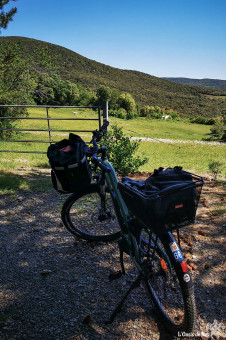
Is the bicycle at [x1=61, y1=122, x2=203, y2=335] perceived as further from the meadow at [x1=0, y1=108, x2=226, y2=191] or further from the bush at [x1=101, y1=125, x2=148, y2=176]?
the bush at [x1=101, y1=125, x2=148, y2=176]

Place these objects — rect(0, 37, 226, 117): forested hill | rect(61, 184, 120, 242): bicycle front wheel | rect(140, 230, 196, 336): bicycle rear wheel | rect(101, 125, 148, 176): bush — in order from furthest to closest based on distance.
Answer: rect(0, 37, 226, 117): forested hill → rect(101, 125, 148, 176): bush → rect(61, 184, 120, 242): bicycle front wheel → rect(140, 230, 196, 336): bicycle rear wheel

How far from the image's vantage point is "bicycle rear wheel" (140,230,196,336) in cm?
160

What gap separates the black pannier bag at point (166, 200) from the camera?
1.50 metres

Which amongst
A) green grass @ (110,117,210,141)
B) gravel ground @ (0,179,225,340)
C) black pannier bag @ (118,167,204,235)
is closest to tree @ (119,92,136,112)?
green grass @ (110,117,210,141)

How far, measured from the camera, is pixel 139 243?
2123mm

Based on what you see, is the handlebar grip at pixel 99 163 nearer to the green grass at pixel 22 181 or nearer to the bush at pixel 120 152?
the green grass at pixel 22 181

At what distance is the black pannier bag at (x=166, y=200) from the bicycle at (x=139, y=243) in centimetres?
9

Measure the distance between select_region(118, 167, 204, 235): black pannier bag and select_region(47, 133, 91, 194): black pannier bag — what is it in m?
0.82

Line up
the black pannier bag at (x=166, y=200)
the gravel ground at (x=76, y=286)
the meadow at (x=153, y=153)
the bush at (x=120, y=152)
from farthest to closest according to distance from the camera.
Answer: the meadow at (x=153, y=153), the bush at (x=120, y=152), the gravel ground at (x=76, y=286), the black pannier bag at (x=166, y=200)

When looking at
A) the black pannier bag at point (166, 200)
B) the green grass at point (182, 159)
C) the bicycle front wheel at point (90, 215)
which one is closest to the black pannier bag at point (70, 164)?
the bicycle front wheel at point (90, 215)

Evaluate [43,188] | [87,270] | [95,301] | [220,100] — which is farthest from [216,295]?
[220,100]

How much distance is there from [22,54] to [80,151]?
11.8 m

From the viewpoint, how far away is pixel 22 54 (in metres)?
12.1

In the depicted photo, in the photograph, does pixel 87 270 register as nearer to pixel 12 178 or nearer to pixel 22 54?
pixel 12 178
